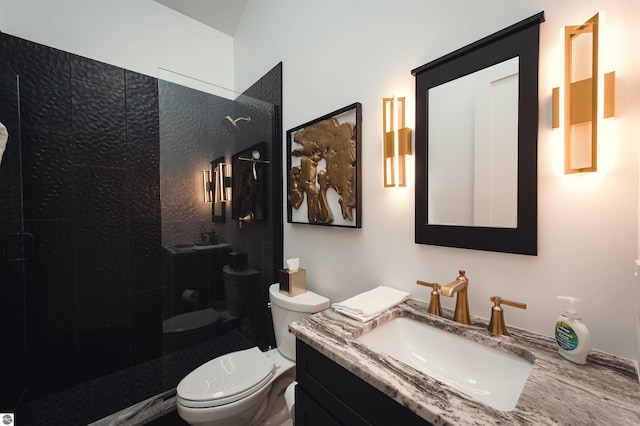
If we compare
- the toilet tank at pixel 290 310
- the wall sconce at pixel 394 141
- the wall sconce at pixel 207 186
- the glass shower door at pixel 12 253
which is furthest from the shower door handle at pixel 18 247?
the wall sconce at pixel 394 141

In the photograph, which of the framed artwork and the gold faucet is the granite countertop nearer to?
the gold faucet

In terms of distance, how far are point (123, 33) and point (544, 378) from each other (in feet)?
10.1

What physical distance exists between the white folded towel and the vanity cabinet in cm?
21

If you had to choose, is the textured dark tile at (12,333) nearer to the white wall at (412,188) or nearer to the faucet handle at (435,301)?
the white wall at (412,188)

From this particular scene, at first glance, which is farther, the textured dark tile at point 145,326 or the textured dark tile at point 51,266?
the textured dark tile at point 145,326

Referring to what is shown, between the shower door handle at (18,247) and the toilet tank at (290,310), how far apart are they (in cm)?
153

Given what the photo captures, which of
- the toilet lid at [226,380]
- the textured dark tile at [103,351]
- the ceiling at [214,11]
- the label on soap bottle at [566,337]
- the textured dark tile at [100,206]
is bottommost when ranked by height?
the textured dark tile at [103,351]

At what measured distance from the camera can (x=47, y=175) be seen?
1.74 m

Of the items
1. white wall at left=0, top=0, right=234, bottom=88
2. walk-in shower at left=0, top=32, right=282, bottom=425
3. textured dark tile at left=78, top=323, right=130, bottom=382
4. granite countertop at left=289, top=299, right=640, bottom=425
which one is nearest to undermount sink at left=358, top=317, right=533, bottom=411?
granite countertop at left=289, top=299, right=640, bottom=425

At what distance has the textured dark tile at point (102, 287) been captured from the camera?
1.85 m

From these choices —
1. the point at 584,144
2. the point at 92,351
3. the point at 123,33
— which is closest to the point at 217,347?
the point at 92,351

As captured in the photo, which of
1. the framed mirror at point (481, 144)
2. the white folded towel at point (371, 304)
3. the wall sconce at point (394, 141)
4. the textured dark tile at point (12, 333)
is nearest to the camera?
the framed mirror at point (481, 144)

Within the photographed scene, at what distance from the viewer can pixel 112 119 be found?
1951mm

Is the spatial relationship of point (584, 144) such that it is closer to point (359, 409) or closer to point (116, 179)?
point (359, 409)
